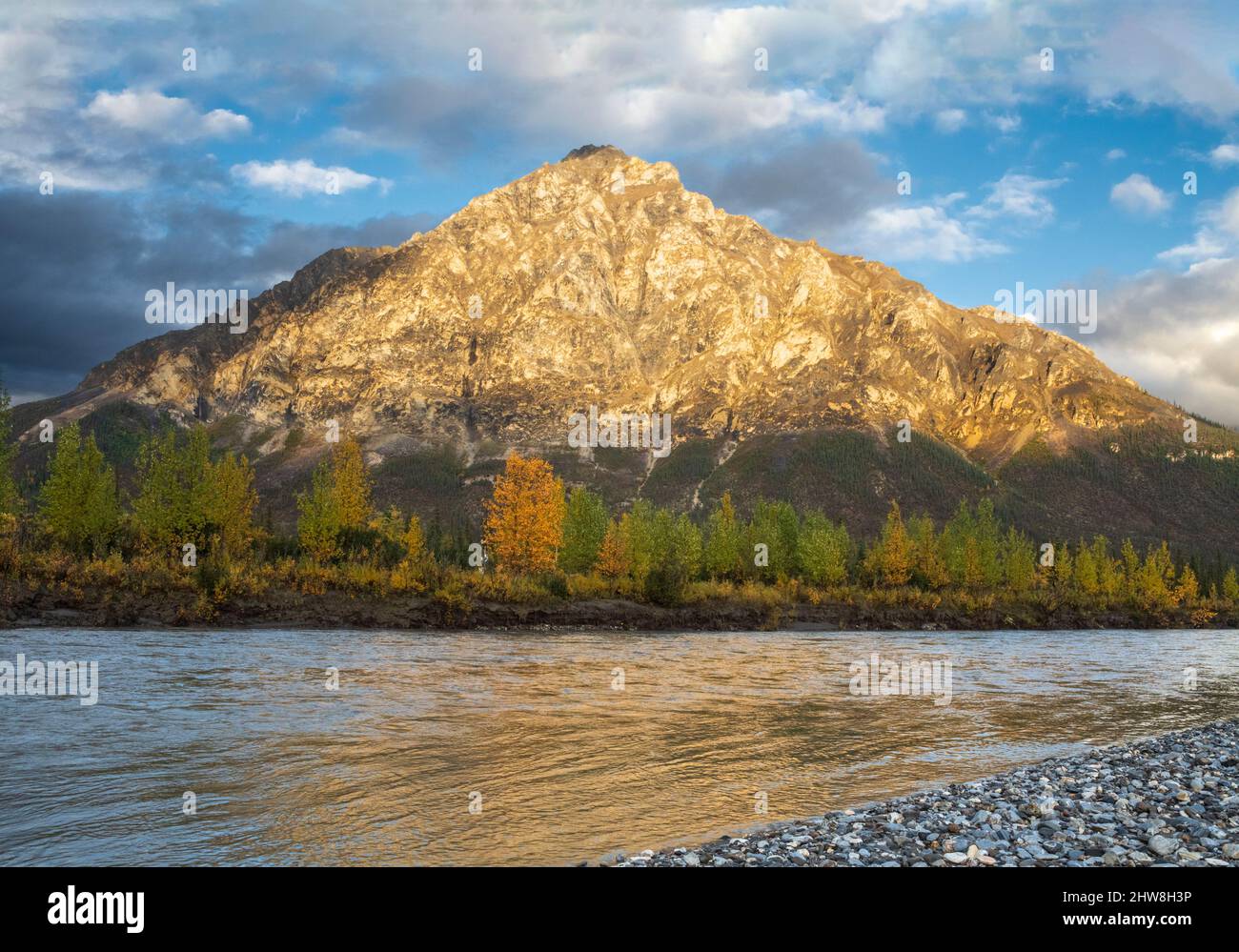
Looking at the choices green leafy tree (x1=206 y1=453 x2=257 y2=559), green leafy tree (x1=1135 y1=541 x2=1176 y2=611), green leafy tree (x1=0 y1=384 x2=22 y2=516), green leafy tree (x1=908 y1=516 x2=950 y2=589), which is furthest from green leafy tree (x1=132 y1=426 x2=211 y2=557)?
green leafy tree (x1=1135 y1=541 x2=1176 y2=611)

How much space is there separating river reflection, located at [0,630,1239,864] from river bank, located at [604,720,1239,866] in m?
1.49

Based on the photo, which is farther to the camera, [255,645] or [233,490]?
[233,490]

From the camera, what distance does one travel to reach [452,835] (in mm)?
12266

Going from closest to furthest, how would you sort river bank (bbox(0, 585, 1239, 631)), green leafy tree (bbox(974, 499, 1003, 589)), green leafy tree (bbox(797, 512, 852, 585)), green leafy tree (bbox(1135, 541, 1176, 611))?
river bank (bbox(0, 585, 1239, 631)), green leafy tree (bbox(797, 512, 852, 585)), green leafy tree (bbox(1135, 541, 1176, 611)), green leafy tree (bbox(974, 499, 1003, 589))

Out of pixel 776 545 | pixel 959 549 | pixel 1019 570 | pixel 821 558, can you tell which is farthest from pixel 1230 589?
pixel 776 545

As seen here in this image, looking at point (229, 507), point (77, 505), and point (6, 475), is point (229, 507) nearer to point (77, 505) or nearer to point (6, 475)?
point (77, 505)

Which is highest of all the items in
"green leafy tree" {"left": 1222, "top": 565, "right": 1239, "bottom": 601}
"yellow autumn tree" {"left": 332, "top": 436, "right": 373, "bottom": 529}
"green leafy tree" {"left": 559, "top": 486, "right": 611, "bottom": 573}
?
"yellow autumn tree" {"left": 332, "top": 436, "right": 373, "bottom": 529}

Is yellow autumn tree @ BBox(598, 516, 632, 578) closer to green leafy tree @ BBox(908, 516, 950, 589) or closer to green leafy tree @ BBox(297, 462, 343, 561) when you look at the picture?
green leafy tree @ BBox(297, 462, 343, 561)

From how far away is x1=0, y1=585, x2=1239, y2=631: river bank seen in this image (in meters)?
45.4

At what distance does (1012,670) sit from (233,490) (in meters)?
57.7

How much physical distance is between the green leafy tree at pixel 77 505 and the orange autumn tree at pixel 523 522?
103 feet

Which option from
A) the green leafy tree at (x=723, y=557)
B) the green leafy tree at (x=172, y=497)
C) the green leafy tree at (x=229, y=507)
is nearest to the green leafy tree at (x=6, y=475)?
the green leafy tree at (x=172, y=497)

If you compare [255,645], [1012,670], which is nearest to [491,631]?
[255,645]
